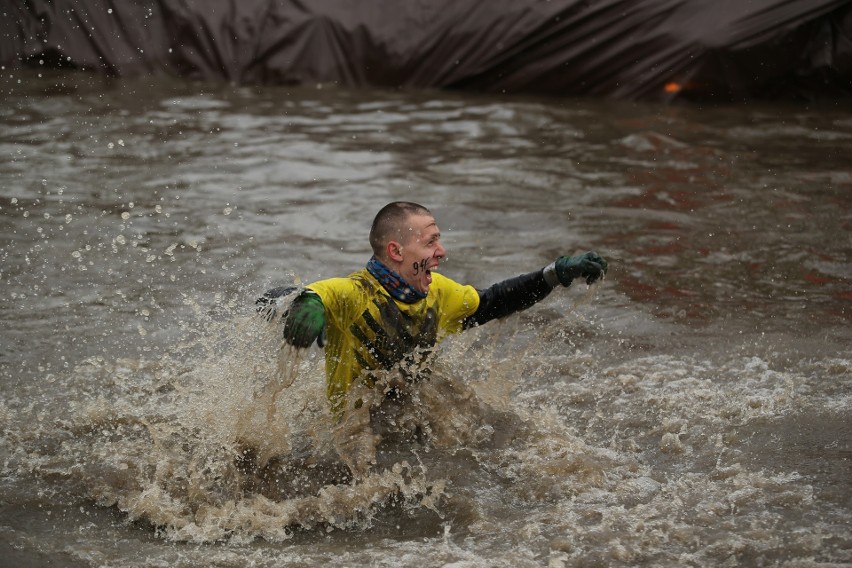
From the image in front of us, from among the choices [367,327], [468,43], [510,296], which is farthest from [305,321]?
[468,43]

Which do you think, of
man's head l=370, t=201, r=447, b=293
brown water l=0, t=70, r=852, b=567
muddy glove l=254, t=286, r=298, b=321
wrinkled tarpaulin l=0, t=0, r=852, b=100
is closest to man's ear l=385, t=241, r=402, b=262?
man's head l=370, t=201, r=447, b=293

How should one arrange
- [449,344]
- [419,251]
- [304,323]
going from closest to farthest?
[304,323], [419,251], [449,344]

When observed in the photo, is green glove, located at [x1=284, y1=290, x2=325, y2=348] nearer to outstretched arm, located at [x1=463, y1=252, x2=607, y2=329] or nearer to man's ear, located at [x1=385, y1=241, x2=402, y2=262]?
man's ear, located at [x1=385, y1=241, x2=402, y2=262]

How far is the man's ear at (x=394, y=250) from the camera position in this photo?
455 centimetres

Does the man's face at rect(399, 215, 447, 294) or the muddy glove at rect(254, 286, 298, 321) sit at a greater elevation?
the man's face at rect(399, 215, 447, 294)

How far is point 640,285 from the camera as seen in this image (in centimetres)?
682

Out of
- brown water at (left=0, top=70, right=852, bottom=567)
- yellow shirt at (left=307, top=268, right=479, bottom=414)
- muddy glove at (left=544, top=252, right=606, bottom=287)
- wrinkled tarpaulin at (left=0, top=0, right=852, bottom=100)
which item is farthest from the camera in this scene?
wrinkled tarpaulin at (left=0, top=0, right=852, bottom=100)

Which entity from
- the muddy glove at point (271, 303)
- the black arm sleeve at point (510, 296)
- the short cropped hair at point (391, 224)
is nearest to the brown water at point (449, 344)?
the muddy glove at point (271, 303)

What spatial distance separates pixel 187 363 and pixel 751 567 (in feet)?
10.3

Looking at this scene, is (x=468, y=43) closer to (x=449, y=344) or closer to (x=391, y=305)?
(x=449, y=344)

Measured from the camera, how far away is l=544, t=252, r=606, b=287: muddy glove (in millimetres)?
4668

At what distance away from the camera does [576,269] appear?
468 cm

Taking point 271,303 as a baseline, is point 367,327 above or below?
below

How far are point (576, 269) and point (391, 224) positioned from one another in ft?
2.59
